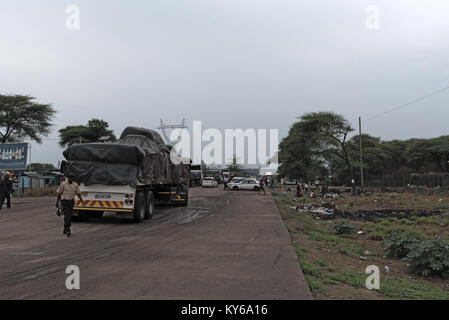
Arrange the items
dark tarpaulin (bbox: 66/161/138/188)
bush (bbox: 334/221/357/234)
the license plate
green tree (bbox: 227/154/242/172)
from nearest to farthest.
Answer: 1. dark tarpaulin (bbox: 66/161/138/188)
2. the license plate
3. bush (bbox: 334/221/357/234)
4. green tree (bbox: 227/154/242/172)

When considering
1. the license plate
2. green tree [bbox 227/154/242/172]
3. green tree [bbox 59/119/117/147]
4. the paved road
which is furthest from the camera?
green tree [bbox 227/154/242/172]

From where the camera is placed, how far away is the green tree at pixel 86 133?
63.8 metres

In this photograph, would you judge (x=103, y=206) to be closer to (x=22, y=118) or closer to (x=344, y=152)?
(x=22, y=118)

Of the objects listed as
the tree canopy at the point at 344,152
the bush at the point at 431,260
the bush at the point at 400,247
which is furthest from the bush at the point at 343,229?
the tree canopy at the point at 344,152

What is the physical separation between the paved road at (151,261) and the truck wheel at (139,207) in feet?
1.55

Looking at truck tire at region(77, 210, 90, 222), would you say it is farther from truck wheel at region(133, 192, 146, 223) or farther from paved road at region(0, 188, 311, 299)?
truck wheel at region(133, 192, 146, 223)

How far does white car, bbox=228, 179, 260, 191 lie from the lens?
→ 4688 cm

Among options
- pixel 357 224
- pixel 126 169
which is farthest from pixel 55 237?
pixel 357 224

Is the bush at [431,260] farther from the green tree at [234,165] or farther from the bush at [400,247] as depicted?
the green tree at [234,165]

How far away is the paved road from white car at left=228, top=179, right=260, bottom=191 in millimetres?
32479

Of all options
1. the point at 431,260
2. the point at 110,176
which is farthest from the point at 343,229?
the point at 110,176

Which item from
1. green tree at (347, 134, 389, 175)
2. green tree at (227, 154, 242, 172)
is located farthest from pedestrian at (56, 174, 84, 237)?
green tree at (227, 154, 242, 172)

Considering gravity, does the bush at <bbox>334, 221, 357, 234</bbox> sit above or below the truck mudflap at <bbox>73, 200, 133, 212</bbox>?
below
